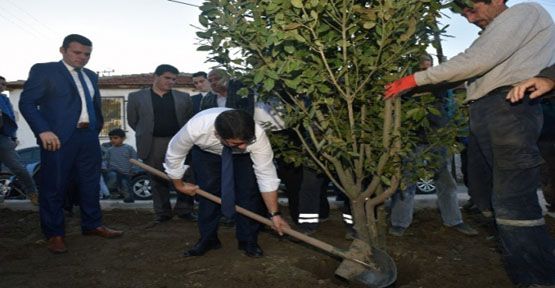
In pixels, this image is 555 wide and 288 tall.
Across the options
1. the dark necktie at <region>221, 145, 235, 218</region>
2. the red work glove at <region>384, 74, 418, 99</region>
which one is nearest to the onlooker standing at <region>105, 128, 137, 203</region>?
the dark necktie at <region>221, 145, 235, 218</region>

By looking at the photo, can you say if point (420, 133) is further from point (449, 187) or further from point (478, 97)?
point (478, 97)

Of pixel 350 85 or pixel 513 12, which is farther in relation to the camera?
pixel 350 85

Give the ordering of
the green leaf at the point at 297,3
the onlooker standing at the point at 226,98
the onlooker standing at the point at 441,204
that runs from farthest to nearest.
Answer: the onlooker standing at the point at 226,98 → the onlooker standing at the point at 441,204 → the green leaf at the point at 297,3

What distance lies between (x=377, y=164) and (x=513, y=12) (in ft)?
3.79

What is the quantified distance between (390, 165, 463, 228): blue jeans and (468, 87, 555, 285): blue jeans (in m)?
1.63

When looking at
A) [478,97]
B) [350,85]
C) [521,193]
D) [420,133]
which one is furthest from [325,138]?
[420,133]

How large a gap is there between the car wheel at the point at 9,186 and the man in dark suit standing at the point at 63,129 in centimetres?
612

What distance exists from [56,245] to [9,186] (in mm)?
6566

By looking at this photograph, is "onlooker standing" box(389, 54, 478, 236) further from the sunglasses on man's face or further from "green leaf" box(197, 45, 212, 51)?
"green leaf" box(197, 45, 212, 51)

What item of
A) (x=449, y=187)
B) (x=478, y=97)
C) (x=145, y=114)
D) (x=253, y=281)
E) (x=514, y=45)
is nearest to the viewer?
(x=514, y=45)

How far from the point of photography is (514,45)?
2.57 m

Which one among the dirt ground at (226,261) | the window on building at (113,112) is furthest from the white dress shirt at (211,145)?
the window on building at (113,112)

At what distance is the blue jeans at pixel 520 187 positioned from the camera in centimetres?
262

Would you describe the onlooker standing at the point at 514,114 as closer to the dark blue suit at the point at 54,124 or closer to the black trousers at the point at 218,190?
the black trousers at the point at 218,190
